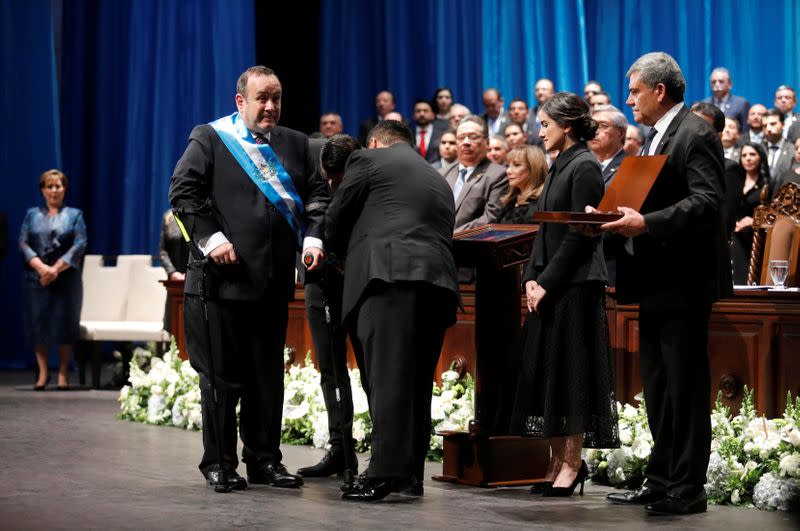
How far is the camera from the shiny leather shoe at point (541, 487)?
4512mm

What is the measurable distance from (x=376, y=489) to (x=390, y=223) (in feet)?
2.86

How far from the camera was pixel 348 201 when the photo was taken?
4.26 m

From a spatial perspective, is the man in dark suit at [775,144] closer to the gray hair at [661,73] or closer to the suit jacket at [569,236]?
the suit jacket at [569,236]

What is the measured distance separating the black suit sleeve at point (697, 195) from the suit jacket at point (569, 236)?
14.7 inches

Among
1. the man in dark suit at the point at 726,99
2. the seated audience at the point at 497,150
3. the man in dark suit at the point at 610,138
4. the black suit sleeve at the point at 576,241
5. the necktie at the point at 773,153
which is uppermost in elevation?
the man in dark suit at the point at 726,99

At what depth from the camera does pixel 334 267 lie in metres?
4.68

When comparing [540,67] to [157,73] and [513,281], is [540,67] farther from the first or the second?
[513,281]

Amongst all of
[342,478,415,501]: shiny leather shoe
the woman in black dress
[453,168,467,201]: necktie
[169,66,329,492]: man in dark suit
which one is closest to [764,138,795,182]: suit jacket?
[453,168,467,201]: necktie

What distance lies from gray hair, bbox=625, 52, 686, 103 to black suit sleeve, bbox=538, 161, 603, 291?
367mm

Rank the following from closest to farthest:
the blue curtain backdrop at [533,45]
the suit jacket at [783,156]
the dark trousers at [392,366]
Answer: the dark trousers at [392,366] → the suit jacket at [783,156] → the blue curtain backdrop at [533,45]

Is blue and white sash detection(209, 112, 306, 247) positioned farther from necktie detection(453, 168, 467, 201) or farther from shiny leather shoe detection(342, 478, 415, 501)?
necktie detection(453, 168, 467, 201)

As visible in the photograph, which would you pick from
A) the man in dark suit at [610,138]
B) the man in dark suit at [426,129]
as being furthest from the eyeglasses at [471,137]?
the man in dark suit at [426,129]

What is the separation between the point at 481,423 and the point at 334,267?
2.58 feet

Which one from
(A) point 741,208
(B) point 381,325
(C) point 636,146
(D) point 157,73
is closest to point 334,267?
(B) point 381,325
